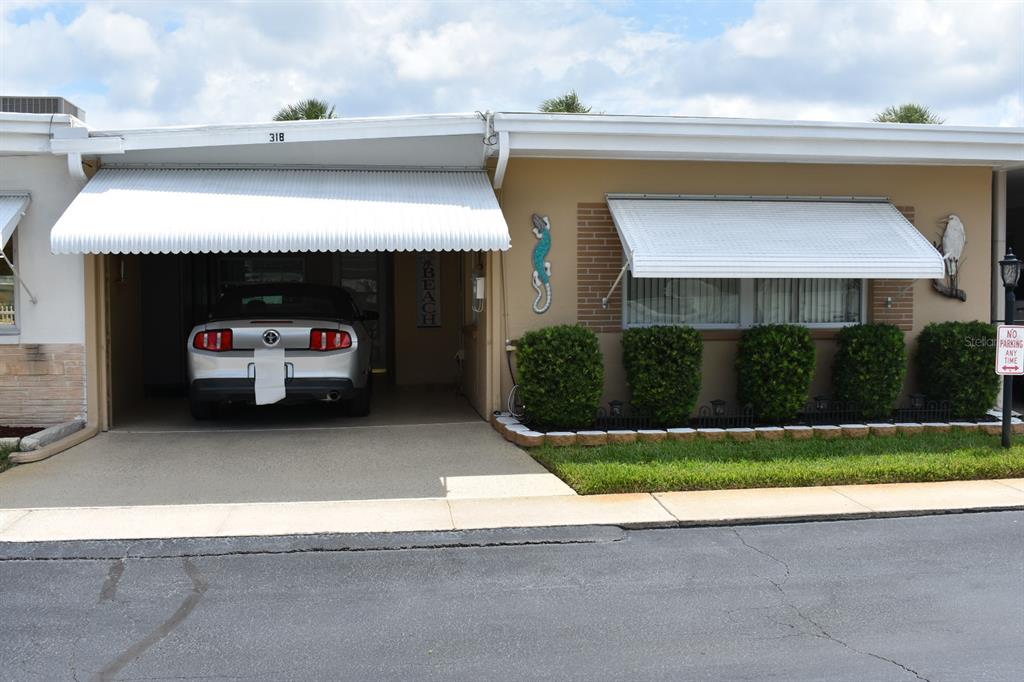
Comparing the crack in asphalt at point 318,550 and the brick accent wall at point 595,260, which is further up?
the brick accent wall at point 595,260

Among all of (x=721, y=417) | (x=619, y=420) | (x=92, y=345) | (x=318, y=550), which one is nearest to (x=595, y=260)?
(x=619, y=420)

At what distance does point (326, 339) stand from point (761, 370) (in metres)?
4.55

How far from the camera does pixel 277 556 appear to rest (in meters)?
5.86

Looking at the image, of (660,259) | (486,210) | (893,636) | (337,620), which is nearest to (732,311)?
(660,259)

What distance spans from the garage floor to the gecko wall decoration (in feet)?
5.03

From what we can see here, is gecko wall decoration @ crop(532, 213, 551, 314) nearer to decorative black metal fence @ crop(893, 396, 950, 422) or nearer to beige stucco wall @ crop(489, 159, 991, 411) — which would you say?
beige stucco wall @ crop(489, 159, 991, 411)

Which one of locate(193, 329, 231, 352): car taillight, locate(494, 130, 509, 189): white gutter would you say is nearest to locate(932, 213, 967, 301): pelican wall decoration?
locate(494, 130, 509, 189): white gutter

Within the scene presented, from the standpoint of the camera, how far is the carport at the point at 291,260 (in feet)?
27.4

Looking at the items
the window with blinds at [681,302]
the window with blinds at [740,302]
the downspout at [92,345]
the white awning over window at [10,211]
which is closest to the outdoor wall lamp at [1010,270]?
the window with blinds at [740,302]

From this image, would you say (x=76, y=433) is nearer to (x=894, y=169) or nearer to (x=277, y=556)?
(x=277, y=556)

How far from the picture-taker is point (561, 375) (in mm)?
8844

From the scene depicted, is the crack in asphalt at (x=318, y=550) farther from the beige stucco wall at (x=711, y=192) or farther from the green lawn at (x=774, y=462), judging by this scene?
the beige stucco wall at (x=711, y=192)

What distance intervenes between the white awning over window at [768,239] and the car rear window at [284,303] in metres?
3.31

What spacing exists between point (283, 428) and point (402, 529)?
3.88 metres
